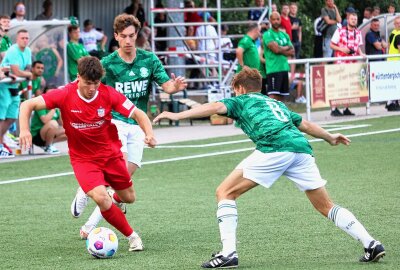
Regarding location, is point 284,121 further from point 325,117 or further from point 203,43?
point 203,43

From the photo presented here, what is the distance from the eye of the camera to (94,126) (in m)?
9.85

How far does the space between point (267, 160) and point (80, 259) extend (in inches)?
71.6

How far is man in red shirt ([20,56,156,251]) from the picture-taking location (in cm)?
962

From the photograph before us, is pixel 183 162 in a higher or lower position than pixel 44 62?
lower

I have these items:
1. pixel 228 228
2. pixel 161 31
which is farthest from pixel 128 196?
pixel 161 31

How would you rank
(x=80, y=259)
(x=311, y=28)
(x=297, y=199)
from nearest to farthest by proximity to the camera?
(x=80, y=259) → (x=297, y=199) → (x=311, y=28)

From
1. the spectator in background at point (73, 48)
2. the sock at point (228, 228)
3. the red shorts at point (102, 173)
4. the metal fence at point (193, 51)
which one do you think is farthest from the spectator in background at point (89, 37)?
the sock at point (228, 228)

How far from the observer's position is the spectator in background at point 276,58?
22.1m

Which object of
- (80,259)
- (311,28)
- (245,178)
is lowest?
(80,259)

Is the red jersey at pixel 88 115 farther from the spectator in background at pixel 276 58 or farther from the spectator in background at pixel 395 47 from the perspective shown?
the spectator in background at pixel 395 47

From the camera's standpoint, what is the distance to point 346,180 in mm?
14695

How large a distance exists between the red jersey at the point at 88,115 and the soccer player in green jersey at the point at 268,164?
962mm

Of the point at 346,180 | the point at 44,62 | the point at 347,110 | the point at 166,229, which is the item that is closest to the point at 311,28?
the point at 347,110

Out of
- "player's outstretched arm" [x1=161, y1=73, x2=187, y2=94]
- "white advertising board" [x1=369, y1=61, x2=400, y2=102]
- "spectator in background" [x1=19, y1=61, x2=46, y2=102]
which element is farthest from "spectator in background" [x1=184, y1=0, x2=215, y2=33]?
"player's outstretched arm" [x1=161, y1=73, x2=187, y2=94]
